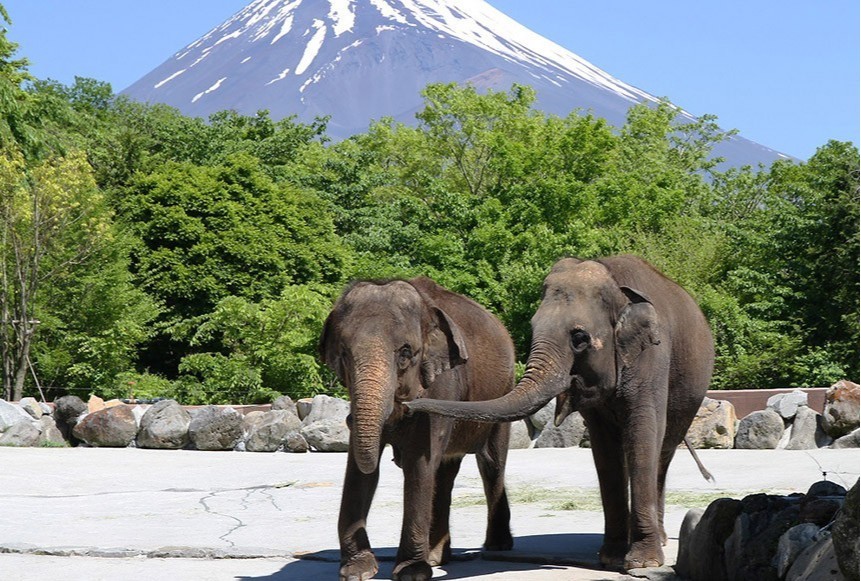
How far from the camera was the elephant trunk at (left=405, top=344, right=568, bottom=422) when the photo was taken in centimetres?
822

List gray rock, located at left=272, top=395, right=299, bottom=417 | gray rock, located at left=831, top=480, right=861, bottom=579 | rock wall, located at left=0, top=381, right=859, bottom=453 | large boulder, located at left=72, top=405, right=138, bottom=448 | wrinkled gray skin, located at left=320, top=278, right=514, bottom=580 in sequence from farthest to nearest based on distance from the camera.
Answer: gray rock, located at left=272, top=395, right=299, bottom=417
large boulder, located at left=72, top=405, right=138, bottom=448
rock wall, located at left=0, top=381, right=859, bottom=453
wrinkled gray skin, located at left=320, top=278, right=514, bottom=580
gray rock, located at left=831, top=480, right=861, bottom=579

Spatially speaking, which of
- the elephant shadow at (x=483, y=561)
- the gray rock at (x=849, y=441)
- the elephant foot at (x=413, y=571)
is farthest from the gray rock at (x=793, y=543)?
the gray rock at (x=849, y=441)

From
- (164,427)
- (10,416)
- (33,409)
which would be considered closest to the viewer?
(164,427)

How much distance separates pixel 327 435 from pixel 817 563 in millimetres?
17468

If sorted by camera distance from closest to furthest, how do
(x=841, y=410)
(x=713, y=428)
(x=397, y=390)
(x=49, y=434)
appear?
(x=397, y=390), (x=841, y=410), (x=713, y=428), (x=49, y=434)

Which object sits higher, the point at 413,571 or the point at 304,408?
the point at 304,408

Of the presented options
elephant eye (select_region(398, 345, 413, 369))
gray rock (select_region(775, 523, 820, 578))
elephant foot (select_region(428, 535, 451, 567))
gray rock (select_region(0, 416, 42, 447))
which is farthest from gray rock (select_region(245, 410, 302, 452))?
gray rock (select_region(775, 523, 820, 578))

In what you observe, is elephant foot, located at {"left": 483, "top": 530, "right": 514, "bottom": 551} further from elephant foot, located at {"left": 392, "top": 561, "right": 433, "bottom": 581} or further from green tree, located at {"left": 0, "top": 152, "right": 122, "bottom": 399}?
green tree, located at {"left": 0, "top": 152, "right": 122, "bottom": 399}

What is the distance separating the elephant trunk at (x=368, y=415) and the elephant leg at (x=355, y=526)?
43 centimetres

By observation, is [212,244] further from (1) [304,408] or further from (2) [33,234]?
(1) [304,408]

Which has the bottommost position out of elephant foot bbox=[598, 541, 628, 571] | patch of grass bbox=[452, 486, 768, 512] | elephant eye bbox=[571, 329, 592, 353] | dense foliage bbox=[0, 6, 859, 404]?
elephant foot bbox=[598, 541, 628, 571]

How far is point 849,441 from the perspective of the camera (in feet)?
68.1

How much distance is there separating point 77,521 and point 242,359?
21658 mm

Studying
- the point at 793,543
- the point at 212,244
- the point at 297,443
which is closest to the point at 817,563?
the point at 793,543
